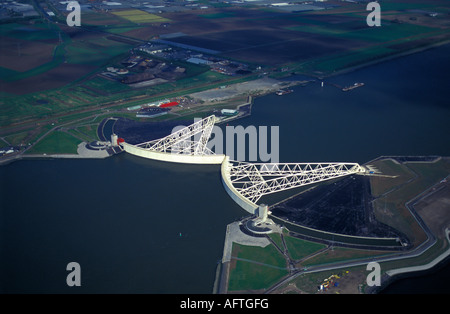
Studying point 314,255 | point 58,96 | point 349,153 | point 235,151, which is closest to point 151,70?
point 58,96

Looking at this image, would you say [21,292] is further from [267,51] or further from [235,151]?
[267,51]

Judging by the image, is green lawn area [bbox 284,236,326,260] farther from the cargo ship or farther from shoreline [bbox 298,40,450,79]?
shoreline [bbox 298,40,450,79]

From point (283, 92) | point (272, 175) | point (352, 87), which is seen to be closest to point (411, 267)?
point (272, 175)

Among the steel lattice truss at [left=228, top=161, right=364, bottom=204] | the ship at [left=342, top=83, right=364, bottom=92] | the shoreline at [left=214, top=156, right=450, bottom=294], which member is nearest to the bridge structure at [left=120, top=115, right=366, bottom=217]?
the steel lattice truss at [left=228, top=161, right=364, bottom=204]

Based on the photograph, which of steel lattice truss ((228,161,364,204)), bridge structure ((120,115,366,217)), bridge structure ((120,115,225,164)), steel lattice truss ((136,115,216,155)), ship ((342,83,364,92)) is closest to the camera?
bridge structure ((120,115,366,217))

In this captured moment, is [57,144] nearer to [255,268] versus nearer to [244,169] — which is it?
[244,169]

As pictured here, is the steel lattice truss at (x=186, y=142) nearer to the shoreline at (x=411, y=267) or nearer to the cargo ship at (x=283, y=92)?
the shoreline at (x=411, y=267)
